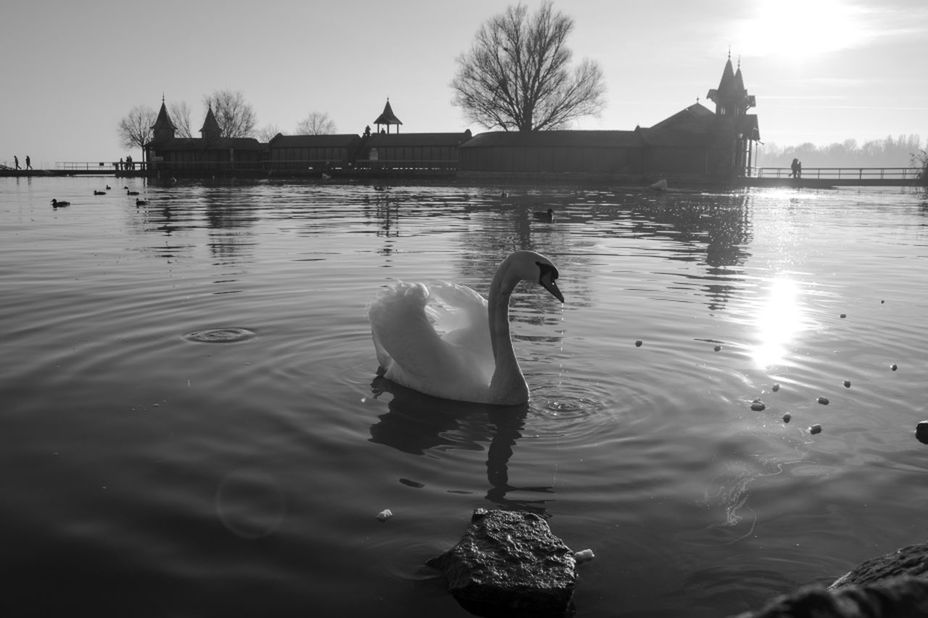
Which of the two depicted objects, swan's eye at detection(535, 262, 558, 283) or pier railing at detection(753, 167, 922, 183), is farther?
pier railing at detection(753, 167, 922, 183)

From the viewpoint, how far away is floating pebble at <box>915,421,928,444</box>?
535 centimetres

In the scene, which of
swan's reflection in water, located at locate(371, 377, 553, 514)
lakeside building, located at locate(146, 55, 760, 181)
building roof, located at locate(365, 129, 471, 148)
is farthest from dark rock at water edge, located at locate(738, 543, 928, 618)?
building roof, located at locate(365, 129, 471, 148)

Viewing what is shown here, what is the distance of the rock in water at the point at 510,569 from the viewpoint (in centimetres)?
333

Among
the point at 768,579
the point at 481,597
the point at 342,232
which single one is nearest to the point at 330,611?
the point at 481,597

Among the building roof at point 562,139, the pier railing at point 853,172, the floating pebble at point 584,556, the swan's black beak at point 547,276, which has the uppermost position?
the building roof at point 562,139

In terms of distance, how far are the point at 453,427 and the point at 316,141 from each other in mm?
87351

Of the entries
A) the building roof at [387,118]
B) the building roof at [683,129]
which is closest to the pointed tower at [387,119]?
the building roof at [387,118]

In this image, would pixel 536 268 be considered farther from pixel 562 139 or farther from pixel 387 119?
pixel 387 119

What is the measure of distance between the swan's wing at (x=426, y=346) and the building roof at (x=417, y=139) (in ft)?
253

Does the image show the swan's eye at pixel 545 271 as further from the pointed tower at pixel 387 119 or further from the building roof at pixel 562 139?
the pointed tower at pixel 387 119

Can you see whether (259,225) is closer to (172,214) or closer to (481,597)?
(172,214)

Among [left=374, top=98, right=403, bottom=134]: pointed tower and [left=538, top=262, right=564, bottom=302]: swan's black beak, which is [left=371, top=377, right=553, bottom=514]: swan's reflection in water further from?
[left=374, top=98, right=403, bottom=134]: pointed tower

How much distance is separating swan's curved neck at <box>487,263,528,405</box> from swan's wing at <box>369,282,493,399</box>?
175 millimetres

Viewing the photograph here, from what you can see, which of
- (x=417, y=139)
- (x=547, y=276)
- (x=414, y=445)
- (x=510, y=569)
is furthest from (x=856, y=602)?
(x=417, y=139)
